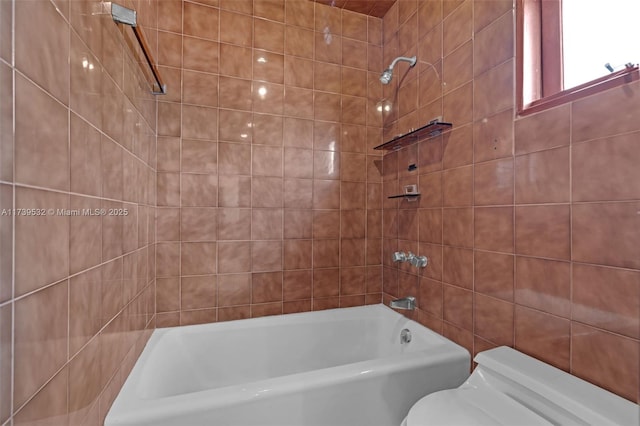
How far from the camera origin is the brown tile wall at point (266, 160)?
1.62 m

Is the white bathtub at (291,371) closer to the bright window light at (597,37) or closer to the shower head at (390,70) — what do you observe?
the bright window light at (597,37)

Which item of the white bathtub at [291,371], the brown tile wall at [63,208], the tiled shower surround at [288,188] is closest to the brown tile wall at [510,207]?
the tiled shower surround at [288,188]

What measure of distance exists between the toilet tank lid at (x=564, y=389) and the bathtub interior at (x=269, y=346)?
41 cm

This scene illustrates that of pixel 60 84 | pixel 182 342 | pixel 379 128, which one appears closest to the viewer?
pixel 60 84

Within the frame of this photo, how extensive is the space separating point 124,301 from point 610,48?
184 centimetres

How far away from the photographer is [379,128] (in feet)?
6.64

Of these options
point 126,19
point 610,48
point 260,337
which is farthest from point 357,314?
point 126,19

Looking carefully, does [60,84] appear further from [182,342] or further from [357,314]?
[357,314]

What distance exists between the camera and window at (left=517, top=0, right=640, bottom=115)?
0.85 meters

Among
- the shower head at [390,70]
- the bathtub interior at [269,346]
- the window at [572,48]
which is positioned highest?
the shower head at [390,70]

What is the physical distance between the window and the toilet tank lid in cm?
88

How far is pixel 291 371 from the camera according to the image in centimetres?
170

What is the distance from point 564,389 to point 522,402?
13 cm

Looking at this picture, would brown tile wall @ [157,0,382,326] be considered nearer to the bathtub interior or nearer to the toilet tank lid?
the bathtub interior
